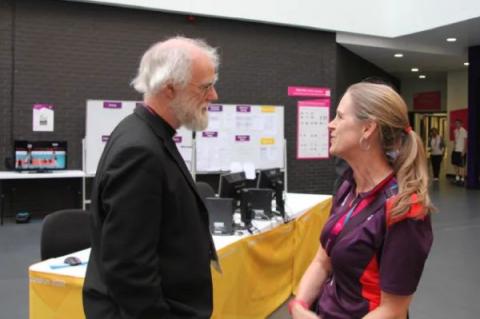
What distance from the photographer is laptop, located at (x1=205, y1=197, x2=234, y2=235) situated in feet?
10.5

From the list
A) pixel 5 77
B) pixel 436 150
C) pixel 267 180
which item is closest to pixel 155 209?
pixel 267 180

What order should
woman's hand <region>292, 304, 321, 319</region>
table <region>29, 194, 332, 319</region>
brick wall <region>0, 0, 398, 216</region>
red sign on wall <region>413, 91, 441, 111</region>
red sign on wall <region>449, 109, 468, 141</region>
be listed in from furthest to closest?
red sign on wall <region>413, 91, 441, 111</region>
red sign on wall <region>449, 109, 468, 141</region>
brick wall <region>0, 0, 398, 216</region>
table <region>29, 194, 332, 319</region>
woman's hand <region>292, 304, 321, 319</region>

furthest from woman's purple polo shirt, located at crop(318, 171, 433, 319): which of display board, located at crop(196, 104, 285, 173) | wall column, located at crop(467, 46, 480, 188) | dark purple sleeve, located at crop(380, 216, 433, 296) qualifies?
wall column, located at crop(467, 46, 480, 188)

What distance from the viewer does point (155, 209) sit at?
1219 millimetres

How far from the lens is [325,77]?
902 cm

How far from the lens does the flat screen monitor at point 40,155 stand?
6.34 meters

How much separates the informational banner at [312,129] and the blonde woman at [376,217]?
7259 mm

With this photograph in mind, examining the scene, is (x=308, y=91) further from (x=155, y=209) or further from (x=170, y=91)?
(x=155, y=209)

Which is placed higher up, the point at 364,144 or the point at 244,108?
the point at 244,108

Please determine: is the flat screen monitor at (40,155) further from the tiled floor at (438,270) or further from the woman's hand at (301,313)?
the woman's hand at (301,313)

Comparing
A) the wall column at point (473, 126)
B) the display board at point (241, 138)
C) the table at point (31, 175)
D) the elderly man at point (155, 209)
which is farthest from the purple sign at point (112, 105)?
the wall column at point (473, 126)

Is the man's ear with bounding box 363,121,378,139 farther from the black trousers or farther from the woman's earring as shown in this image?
the black trousers

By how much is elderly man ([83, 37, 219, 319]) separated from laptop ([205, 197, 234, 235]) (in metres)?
1.76

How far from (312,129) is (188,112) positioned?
7.69 metres
